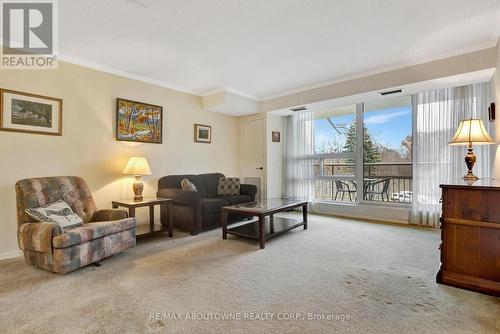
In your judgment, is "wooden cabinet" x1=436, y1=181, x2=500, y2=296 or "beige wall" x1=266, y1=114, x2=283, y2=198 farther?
"beige wall" x1=266, y1=114, x2=283, y2=198

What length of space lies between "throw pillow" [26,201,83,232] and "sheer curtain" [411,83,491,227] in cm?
484

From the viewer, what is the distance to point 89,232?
7.94 ft

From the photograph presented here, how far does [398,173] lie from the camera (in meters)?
4.55

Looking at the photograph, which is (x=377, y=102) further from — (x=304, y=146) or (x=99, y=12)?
(x=99, y=12)

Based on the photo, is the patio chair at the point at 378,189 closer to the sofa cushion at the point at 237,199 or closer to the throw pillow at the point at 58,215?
the sofa cushion at the point at 237,199

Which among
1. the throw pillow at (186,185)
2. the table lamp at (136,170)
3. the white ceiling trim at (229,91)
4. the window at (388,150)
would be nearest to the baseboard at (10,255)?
the table lamp at (136,170)

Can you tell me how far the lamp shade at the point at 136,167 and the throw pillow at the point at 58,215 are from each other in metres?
0.97

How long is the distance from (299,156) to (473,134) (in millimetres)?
3320

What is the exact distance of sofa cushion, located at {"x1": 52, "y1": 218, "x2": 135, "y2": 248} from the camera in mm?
2246

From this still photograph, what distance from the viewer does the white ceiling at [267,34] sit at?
2.34 metres

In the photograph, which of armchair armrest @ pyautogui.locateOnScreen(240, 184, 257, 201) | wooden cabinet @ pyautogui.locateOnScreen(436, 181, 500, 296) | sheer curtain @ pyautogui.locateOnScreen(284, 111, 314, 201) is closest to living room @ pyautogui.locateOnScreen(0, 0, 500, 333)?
wooden cabinet @ pyautogui.locateOnScreen(436, 181, 500, 296)

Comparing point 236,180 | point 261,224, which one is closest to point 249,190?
point 236,180

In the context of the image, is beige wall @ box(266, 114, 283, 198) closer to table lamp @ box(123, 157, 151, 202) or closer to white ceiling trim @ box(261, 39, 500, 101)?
white ceiling trim @ box(261, 39, 500, 101)

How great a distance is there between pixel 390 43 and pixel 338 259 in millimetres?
2627
